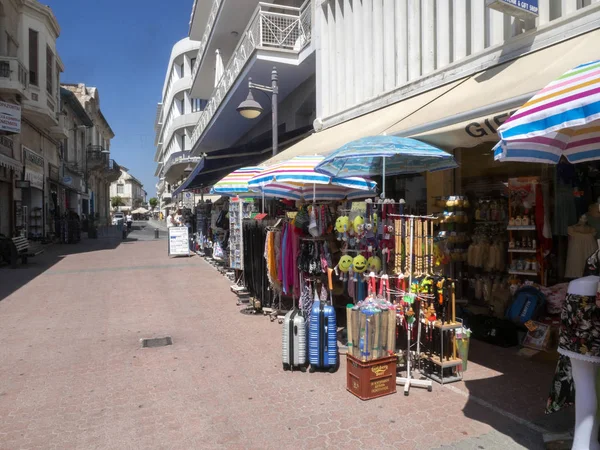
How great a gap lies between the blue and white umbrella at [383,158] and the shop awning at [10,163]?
15.6 m

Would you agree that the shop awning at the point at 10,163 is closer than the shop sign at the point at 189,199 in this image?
Yes

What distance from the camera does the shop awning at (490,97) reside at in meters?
4.42

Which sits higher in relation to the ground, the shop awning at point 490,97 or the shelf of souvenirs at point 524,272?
the shop awning at point 490,97

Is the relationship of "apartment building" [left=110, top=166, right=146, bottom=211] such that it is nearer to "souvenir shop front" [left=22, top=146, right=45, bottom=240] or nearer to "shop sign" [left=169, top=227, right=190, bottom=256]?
"souvenir shop front" [left=22, top=146, right=45, bottom=240]

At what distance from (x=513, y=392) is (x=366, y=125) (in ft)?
16.7

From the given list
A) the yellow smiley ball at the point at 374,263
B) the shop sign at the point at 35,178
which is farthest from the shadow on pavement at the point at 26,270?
the yellow smiley ball at the point at 374,263

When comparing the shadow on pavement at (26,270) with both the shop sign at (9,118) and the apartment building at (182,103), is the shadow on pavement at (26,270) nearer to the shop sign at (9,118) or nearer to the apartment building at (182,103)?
the shop sign at (9,118)

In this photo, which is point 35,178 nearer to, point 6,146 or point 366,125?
point 6,146

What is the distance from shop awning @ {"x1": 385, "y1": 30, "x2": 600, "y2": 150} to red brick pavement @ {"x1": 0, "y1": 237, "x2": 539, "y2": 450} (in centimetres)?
283

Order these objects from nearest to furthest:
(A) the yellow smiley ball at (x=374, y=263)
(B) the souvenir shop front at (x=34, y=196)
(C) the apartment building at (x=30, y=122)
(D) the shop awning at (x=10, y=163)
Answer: (A) the yellow smiley ball at (x=374, y=263) < (D) the shop awning at (x=10, y=163) < (C) the apartment building at (x=30, y=122) < (B) the souvenir shop front at (x=34, y=196)

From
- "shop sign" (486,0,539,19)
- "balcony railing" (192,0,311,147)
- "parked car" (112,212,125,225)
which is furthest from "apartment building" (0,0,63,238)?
"shop sign" (486,0,539,19)

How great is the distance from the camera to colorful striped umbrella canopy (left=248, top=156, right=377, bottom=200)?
6027mm

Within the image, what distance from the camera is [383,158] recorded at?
4938mm

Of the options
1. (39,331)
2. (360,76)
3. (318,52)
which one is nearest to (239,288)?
(39,331)
